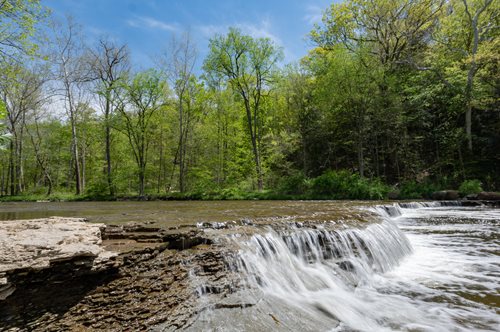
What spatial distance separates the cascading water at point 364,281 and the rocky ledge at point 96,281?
18.0 inches

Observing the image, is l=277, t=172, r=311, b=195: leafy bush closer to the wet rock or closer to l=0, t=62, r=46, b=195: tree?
the wet rock

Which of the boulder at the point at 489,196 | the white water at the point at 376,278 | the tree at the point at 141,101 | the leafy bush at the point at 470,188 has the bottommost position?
the white water at the point at 376,278

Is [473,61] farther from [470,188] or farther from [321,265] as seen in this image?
[321,265]

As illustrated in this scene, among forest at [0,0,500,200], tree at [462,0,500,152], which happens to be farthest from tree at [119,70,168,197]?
tree at [462,0,500,152]

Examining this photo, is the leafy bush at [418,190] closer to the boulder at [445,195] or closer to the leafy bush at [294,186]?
the boulder at [445,195]

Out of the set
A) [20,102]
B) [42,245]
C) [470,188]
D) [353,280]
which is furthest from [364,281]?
[20,102]

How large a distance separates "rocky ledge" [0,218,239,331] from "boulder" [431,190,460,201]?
54.0 feet

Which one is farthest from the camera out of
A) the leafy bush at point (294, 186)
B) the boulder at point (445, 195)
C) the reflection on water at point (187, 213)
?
the leafy bush at point (294, 186)

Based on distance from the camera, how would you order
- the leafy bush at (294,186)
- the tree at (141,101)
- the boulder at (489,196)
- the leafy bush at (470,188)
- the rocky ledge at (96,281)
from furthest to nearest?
the tree at (141,101) < the leafy bush at (294,186) < the leafy bush at (470,188) < the boulder at (489,196) < the rocky ledge at (96,281)

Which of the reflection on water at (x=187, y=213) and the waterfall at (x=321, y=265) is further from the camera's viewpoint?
the reflection on water at (x=187, y=213)

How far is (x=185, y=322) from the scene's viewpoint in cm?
287

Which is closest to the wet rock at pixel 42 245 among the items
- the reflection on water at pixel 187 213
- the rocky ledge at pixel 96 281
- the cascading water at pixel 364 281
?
the rocky ledge at pixel 96 281

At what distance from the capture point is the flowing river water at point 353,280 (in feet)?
10.7

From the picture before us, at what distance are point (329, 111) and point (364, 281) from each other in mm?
18051
